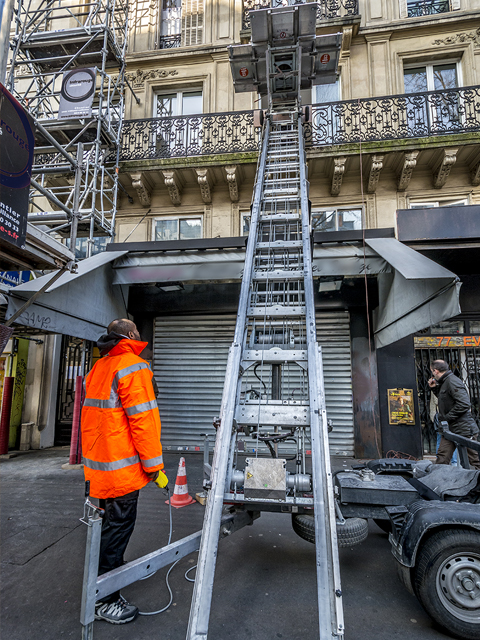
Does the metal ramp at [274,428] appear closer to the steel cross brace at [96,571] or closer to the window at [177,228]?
the steel cross brace at [96,571]

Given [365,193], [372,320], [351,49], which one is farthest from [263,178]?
[351,49]

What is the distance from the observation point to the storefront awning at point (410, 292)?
470 cm

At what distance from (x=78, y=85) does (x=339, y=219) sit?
25.8ft

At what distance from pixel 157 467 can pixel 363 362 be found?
6.41m

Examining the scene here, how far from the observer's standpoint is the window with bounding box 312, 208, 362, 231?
9211mm

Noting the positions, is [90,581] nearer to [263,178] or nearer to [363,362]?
[263,178]

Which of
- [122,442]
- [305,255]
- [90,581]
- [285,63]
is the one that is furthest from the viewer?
[285,63]

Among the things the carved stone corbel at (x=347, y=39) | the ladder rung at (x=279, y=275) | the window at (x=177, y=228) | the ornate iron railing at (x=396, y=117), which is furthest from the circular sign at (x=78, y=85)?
the ladder rung at (x=279, y=275)

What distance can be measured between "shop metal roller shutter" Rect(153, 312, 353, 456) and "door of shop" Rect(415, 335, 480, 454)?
1.55 metres

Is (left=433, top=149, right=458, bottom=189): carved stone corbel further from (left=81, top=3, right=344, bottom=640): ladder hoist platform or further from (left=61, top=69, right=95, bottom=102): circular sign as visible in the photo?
(left=61, top=69, right=95, bottom=102): circular sign

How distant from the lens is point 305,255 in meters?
3.53

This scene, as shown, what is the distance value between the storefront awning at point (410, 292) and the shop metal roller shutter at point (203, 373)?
156cm

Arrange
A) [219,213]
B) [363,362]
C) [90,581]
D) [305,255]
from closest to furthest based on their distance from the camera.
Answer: [90,581]
[305,255]
[363,362]
[219,213]

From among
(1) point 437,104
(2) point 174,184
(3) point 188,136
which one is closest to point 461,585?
(2) point 174,184
